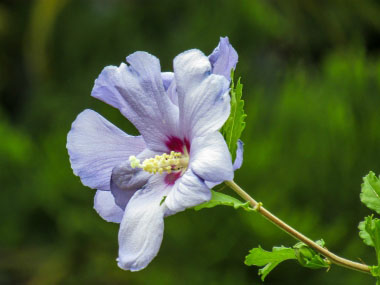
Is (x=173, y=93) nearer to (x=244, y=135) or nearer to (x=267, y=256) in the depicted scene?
(x=267, y=256)

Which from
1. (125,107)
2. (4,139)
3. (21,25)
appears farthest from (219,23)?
(125,107)

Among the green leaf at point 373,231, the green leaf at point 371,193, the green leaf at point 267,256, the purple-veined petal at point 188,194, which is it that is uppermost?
the purple-veined petal at point 188,194

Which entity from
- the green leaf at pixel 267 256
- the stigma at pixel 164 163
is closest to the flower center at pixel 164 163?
the stigma at pixel 164 163

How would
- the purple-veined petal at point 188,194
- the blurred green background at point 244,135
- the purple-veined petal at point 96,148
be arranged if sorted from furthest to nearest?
the blurred green background at point 244,135 < the purple-veined petal at point 96,148 < the purple-veined petal at point 188,194

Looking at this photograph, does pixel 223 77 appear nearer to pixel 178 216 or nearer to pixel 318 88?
pixel 178 216

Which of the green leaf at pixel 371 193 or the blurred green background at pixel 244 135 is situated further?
the blurred green background at pixel 244 135

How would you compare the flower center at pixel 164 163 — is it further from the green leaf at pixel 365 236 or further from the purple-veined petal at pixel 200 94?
the green leaf at pixel 365 236

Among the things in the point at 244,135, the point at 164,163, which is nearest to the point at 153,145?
the point at 164,163
